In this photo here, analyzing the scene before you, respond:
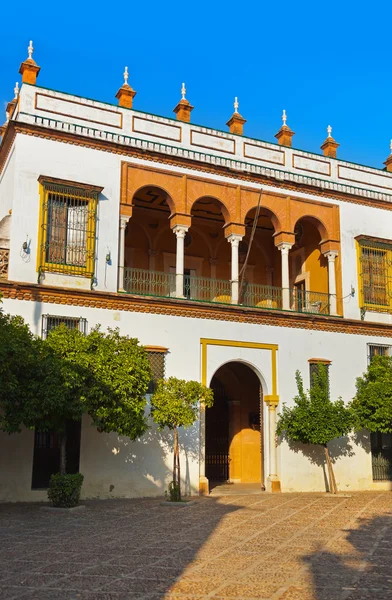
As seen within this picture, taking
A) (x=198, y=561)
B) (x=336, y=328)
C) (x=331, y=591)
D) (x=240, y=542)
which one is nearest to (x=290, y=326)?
(x=336, y=328)

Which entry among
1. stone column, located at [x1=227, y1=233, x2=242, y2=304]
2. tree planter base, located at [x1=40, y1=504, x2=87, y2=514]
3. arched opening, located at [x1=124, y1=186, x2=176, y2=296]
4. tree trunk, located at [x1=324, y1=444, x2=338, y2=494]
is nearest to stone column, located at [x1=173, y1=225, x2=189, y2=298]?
stone column, located at [x1=227, y1=233, x2=242, y2=304]

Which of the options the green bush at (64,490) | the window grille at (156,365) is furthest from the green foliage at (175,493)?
the window grille at (156,365)

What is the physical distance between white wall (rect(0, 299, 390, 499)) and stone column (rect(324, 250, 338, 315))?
0.95 metres

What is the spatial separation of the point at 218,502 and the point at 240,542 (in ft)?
18.0

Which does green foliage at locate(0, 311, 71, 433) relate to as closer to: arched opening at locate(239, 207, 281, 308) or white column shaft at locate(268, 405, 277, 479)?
white column shaft at locate(268, 405, 277, 479)

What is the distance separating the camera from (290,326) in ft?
62.0

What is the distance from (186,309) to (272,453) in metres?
4.72

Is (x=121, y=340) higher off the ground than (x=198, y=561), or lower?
higher

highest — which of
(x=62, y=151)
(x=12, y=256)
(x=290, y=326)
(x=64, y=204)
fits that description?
(x=62, y=151)

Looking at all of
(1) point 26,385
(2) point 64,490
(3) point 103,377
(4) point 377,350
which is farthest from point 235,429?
(1) point 26,385

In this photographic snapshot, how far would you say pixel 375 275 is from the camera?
20859 millimetres

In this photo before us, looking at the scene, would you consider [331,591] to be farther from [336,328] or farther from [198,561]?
[336,328]

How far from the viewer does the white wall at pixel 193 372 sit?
1550 centimetres

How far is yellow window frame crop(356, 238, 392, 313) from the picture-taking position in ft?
A: 66.8
